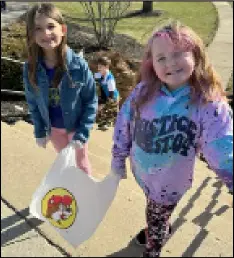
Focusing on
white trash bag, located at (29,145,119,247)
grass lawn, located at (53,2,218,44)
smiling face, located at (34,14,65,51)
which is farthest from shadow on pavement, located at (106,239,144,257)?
grass lawn, located at (53,2,218,44)

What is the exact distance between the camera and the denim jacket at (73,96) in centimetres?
317

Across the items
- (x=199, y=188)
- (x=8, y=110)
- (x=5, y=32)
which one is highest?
(x=5, y=32)

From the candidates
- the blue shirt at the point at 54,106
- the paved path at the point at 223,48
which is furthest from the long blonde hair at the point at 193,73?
the paved path at the point at 223,48

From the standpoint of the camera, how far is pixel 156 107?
2.42m

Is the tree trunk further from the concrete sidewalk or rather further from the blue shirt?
the blue shirt

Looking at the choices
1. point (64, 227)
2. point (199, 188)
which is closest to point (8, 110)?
point (199, 188)

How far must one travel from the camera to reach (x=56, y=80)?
3162mm

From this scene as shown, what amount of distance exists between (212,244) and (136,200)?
74 cm

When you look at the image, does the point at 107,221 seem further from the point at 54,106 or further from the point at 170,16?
the point at 170,16

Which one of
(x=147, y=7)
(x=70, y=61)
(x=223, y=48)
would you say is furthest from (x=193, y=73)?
(x=147, y=7)

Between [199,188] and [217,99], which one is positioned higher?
[217,99]

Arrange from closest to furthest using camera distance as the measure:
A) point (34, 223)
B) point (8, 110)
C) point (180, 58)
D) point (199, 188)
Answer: point (180, 58)
point (34, 223)
point (199, 188)
point (8, 110)

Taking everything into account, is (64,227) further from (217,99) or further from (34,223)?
(217,99)

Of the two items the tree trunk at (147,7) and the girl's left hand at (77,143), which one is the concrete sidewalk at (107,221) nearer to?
the girl's left hand at (77,143)
